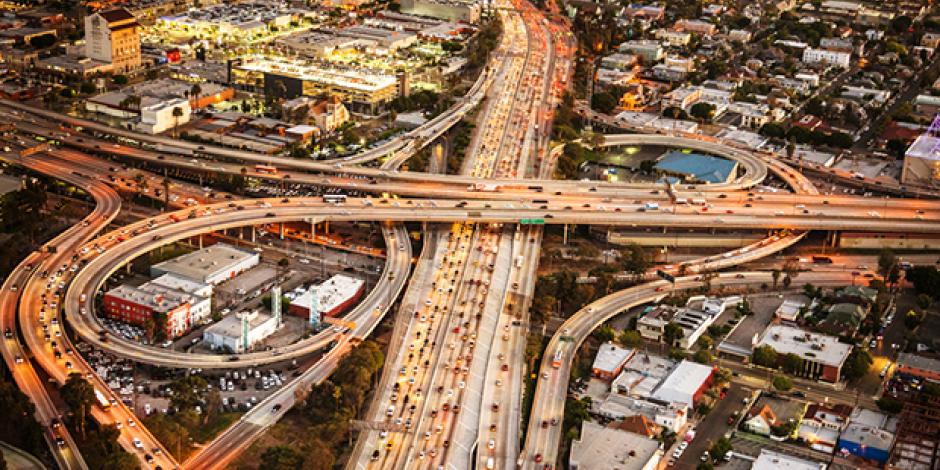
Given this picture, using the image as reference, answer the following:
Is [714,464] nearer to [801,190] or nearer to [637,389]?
[637,389]

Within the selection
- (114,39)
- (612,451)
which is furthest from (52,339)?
(114,39)

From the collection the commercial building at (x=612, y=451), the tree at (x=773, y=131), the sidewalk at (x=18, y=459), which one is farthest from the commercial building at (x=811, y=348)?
the tree at (x=773, y=131)

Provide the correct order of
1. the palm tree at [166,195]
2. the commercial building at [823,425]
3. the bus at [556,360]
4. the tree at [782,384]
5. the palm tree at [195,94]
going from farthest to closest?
1. the palm tree at [195,94]
2. the palm tree at [166,195]
3. the bus at [556,360]
4. the tree at [782,384]
5. the commercial building at [823,425]

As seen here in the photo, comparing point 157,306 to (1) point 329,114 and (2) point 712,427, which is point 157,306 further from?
(1) point 329,114

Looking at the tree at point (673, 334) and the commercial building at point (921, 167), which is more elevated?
the commercial building at point (921, 167)

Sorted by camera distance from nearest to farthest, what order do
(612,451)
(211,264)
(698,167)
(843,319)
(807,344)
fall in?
(612,451) < (807,344) < (843,319) < (211,264) < (698,167)

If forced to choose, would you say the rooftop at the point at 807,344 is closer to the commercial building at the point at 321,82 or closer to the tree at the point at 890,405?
the tree at the point at 890,405
